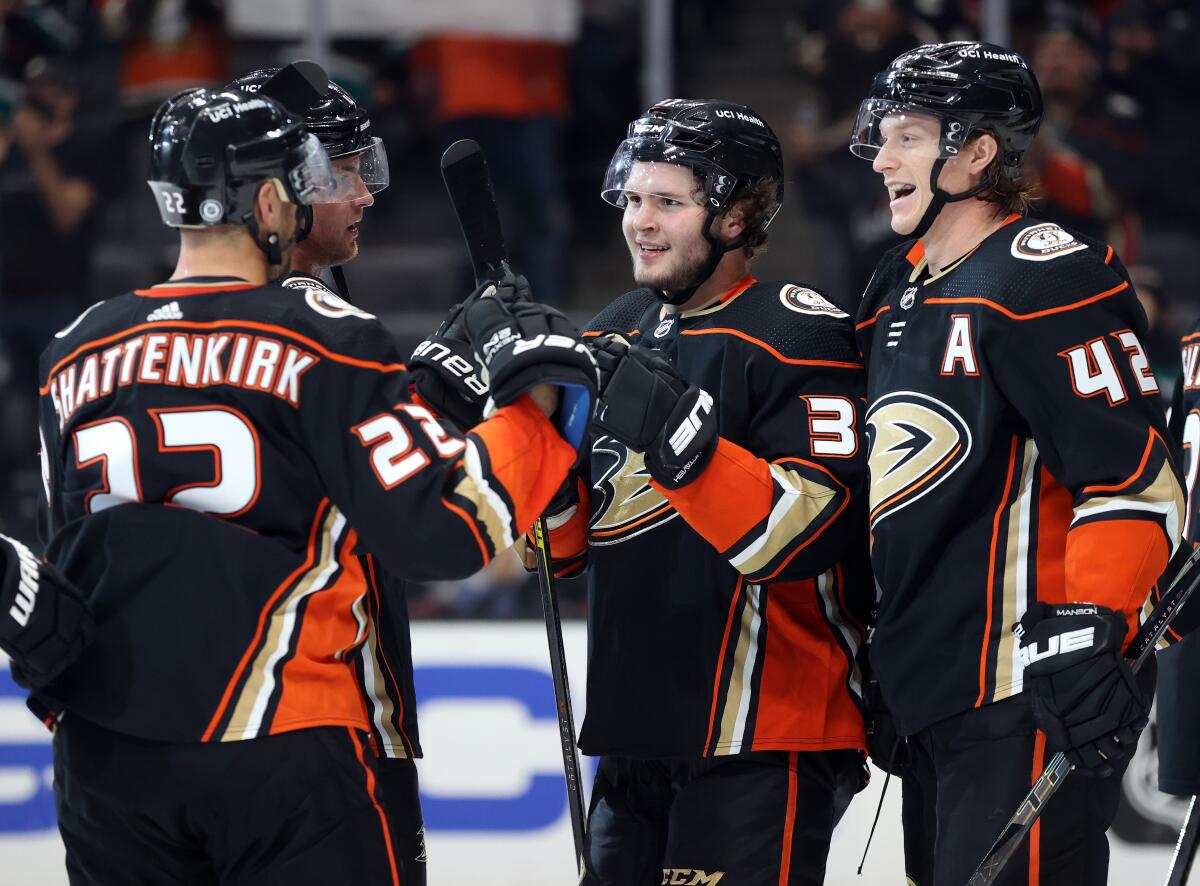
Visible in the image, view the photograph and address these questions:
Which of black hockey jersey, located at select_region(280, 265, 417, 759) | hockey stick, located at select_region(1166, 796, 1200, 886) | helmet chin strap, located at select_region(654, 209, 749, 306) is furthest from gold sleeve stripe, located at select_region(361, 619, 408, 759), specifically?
hockey stick, located at select_region(1166, 796, 1200, 886)

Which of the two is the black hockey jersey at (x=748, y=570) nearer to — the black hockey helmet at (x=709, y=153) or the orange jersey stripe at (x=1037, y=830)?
the black hockey helmet at (x=709, y=153)

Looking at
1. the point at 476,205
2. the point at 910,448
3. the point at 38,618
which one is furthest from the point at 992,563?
the point at 38,618

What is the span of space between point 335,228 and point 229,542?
2.80 feet

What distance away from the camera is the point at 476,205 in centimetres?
243

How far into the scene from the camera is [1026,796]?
7.18ft

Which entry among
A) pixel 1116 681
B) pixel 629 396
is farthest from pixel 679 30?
pixel 1116 681

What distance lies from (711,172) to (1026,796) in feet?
3.54

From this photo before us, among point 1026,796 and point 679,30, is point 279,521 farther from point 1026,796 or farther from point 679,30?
point 679,30

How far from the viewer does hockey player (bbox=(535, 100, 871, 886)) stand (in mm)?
2373

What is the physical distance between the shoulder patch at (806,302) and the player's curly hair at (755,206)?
111mm

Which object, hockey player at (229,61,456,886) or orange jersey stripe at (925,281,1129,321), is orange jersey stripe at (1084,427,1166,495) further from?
hockey player at (229,61,456,886)

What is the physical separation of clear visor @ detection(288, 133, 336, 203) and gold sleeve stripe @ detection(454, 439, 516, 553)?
39 cm

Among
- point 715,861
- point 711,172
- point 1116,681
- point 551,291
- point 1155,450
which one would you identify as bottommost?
point 551,291

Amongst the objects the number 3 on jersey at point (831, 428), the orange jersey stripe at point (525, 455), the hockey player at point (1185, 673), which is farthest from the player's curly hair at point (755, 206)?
the hockey player at point (1185, 673)
